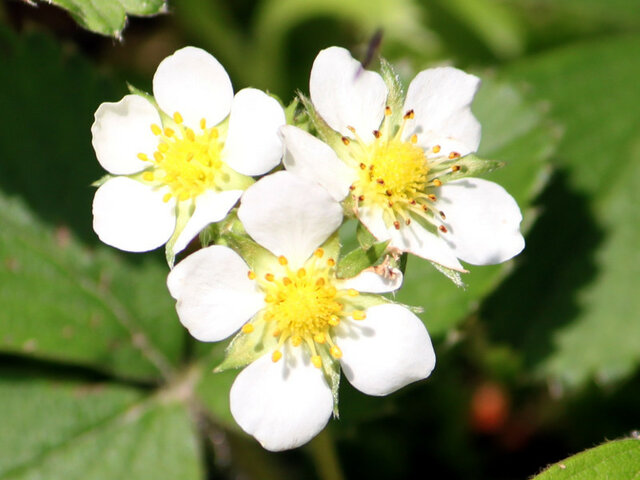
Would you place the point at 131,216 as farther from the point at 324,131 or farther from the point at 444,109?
the point at 444,109

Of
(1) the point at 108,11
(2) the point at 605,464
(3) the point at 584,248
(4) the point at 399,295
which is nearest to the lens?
(2) the point at 605,464

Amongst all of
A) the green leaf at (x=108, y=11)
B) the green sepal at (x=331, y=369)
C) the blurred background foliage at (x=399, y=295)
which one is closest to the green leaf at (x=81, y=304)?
the blurred background foliage at (x=399, y=295)

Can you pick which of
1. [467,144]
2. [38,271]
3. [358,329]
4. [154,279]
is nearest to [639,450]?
[358,329]

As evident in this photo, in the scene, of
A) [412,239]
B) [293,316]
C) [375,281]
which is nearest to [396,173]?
[412,239]

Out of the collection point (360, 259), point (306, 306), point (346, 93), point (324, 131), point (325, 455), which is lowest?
point (325, 455)

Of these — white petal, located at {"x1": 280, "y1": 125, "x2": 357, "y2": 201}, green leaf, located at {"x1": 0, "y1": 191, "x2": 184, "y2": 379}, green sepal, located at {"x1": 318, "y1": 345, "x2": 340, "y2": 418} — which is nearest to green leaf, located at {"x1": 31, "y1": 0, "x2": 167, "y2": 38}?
white petal, located at {"x1": 280, "y1": 125, "x2": 357, "y2": 201}

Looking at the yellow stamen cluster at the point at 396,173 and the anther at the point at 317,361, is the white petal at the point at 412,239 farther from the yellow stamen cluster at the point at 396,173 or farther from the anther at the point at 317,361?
the anther at the point at 317,361
